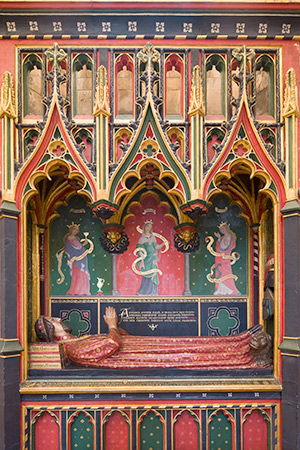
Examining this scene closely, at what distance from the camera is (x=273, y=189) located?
21.4 ft

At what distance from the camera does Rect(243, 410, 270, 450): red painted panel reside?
6414 mm

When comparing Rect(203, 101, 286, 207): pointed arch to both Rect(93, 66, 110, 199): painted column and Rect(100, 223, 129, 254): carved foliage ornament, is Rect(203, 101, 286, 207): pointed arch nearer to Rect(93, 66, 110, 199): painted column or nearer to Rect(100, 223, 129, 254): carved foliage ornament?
Rect(93, 66, 110, 199): painted column

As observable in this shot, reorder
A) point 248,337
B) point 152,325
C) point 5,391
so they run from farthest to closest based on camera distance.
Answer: point 152,325
point 248,337
point 5,391

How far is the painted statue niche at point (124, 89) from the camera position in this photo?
659 centimetres

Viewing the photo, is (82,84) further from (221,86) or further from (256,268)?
(256,268)

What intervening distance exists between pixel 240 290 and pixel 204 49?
14.9 feet

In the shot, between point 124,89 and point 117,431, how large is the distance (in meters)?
6.39

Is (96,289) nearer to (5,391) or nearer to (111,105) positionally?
(5,391)

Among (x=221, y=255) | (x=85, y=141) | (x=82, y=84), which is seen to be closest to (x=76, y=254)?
(x=85, y=141)

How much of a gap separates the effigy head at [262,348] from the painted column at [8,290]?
390 centimetres

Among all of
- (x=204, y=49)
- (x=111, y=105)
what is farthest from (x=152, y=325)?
(x=204, y=49)

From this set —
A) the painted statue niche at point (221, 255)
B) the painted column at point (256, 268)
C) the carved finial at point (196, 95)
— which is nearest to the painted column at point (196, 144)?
the carved finial at point (196, 95)

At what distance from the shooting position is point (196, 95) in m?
6.37

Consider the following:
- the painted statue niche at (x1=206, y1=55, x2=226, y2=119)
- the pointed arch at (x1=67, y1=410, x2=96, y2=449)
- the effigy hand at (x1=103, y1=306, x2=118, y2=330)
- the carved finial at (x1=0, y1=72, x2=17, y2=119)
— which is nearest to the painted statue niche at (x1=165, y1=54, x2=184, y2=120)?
the painted statue niche at (x1=206, y1=55, x2=226, y2=119)
